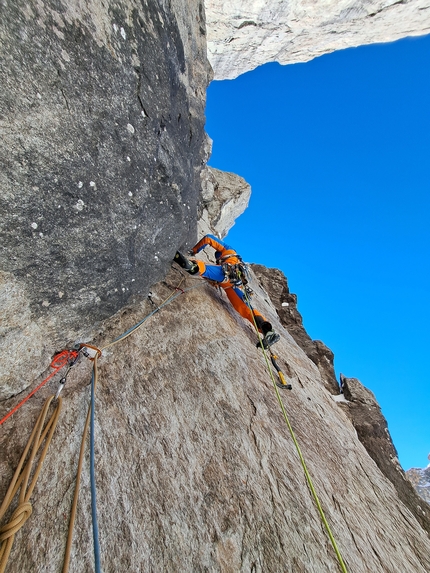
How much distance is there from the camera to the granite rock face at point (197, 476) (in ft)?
8.86

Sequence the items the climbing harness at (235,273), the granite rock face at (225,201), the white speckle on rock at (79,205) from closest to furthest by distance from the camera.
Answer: the white speckle on rock at (79,205), the climbing harness at (235,273), the granite rock face at (225,201)

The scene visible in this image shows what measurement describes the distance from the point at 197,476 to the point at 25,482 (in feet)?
5.92

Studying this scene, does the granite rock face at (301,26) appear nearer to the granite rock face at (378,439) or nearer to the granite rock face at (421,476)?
the granite rock face at (378,439)

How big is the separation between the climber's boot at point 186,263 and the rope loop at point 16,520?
14.9ft

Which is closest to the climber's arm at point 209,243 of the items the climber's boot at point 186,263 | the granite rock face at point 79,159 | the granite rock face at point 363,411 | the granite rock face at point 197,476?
the climber's boot at point 186,263

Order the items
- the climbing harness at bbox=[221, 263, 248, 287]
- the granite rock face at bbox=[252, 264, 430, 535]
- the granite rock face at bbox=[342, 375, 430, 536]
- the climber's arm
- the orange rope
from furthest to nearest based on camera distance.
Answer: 1. the climber's arm
2. the climbing harness at bbox=[221, 263, 248, 287]
3. the granite rock face at bbox=[252, 264, 430, 535]
4. the granite rock face at bbox=[342, 375, 430, 536]
5. the orange rope

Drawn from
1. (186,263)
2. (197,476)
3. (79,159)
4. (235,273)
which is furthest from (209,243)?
(197,476)

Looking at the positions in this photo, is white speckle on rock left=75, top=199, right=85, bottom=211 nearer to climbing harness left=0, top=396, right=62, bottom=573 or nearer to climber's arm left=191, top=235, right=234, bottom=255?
climbing harness left=0, top=396, right=62, bottom=573

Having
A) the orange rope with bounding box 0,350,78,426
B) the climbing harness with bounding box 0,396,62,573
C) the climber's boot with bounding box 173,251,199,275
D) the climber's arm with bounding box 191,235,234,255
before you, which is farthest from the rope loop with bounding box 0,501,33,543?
the climber's arm with bounding box 191,235,234,255

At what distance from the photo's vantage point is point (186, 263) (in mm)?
6199

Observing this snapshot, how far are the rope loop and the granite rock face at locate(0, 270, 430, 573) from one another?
22cm

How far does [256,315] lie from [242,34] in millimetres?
18263

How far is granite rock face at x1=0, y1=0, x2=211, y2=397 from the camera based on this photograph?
2.75 m

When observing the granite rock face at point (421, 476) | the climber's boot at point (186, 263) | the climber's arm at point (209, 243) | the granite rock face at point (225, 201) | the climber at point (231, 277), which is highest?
the granite rock face at point (421, 476)
